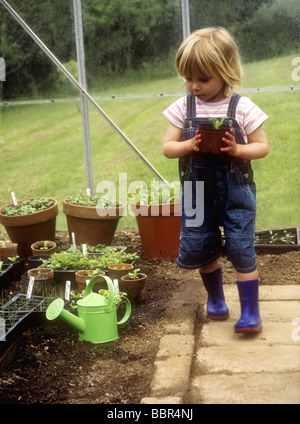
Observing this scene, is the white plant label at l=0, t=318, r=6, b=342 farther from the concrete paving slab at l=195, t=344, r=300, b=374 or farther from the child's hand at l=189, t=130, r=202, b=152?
the child's hand at l=189, t=130, r=202, b=152

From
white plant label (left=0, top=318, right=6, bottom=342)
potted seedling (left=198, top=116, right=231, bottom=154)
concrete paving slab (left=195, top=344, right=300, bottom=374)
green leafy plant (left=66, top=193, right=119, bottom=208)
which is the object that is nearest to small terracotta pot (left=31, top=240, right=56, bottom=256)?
green leafy plant (left=66, top=193, right=119, bottom=208)

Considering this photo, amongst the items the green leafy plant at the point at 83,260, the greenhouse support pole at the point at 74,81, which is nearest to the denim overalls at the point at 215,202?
the green leafy plant at the point at 83,260

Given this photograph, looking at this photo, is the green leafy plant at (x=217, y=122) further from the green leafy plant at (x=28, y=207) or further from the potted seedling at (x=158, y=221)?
the green leafy plant at (x=28, y=207)

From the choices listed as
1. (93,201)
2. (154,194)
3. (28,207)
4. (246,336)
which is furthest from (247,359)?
(28,207)

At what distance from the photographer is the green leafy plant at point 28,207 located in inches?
177

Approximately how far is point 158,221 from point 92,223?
508 mm

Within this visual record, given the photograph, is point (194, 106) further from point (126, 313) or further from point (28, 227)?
point (28, 227)

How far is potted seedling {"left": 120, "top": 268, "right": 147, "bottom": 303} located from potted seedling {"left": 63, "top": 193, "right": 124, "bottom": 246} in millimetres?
931

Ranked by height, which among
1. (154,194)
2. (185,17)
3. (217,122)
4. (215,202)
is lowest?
(154,194)

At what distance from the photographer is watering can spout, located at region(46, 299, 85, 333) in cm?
285

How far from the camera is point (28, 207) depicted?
15.0ft

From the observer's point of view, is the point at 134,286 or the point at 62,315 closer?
the point at 62,315

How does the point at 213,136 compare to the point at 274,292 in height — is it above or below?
above

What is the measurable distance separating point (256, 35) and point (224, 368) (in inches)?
107
